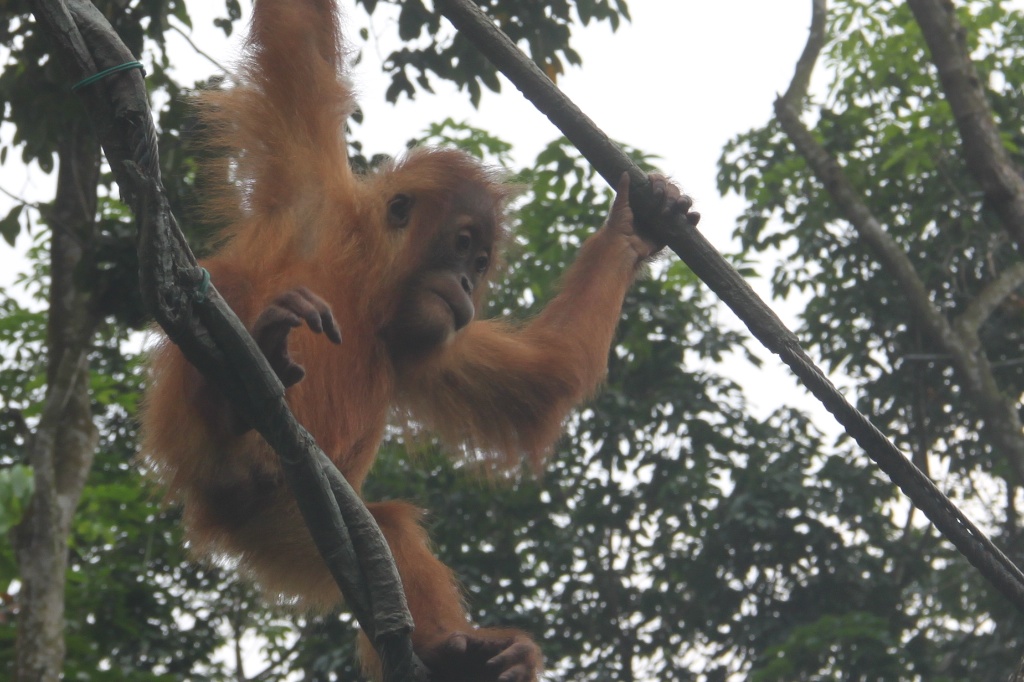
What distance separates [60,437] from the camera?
5625mm

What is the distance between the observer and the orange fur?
310 centimetres

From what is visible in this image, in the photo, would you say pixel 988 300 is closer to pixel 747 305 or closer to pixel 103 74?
pixel 747 305

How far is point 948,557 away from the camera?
34.3ft

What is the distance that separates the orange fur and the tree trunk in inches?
76.6

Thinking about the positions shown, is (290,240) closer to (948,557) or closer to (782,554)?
(782,554)

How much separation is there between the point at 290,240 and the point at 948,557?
8808mm

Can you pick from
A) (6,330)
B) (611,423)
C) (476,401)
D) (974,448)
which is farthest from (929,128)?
(6,330)

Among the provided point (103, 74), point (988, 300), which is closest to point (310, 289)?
point (103, 74)

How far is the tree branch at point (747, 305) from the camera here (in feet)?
7.86

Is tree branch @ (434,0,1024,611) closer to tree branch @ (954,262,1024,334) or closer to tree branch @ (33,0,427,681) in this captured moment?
tree branch @ (33,0,427,681)

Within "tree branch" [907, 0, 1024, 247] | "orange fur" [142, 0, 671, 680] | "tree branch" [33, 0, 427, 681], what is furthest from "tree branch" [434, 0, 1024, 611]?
"tree branch" [907, 0, 1024, 247]

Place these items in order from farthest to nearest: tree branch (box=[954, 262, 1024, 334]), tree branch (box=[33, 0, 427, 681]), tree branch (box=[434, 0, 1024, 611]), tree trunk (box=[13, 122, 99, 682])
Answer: tree branch (box=[954, 262, 1024, 334]) < tree trunk (box=[13, 122, 99, 682]) < tree branch (box=[434, 0, 1024, 611]) < tree branch (box=[33, 0, 427, 681])

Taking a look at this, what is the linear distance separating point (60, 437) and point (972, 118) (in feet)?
16.7

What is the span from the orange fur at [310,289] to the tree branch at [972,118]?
3181 mm
